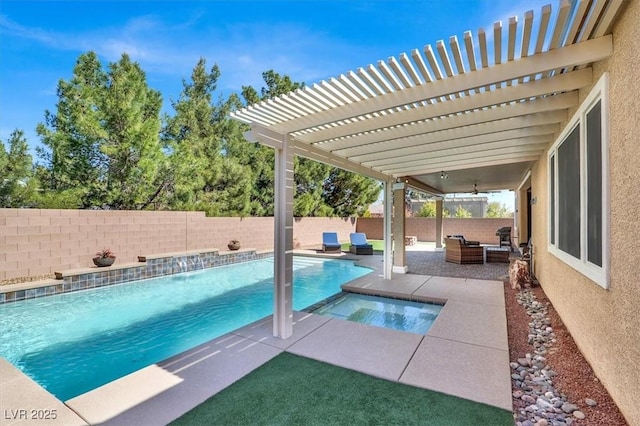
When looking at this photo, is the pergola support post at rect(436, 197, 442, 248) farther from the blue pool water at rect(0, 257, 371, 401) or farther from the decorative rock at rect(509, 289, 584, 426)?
the decorative rock at rect(509, 289, 584, 426)

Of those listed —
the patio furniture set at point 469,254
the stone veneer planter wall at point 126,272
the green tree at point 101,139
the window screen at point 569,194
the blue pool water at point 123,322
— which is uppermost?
the green tree at point 101,139

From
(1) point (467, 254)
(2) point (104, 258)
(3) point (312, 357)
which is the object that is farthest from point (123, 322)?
(1) point (467, 254)

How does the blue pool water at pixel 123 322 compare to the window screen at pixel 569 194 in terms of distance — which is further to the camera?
the blue pool water at pixel 123 322

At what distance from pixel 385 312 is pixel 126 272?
26.7 feet

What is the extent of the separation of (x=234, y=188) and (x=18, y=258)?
8587mm

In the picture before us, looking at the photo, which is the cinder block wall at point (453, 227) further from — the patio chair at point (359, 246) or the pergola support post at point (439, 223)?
the patio chair at point (359, 246)

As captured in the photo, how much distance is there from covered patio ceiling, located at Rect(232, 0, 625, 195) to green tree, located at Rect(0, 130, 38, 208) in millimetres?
9149

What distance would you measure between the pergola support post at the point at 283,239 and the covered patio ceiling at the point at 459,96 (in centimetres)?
37

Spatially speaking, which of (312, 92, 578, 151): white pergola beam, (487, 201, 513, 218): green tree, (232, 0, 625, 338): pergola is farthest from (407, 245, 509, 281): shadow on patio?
(487, 201, 513, 218): green tree

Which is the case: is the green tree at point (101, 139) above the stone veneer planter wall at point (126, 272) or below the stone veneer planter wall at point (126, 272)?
above

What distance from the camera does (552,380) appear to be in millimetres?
3195

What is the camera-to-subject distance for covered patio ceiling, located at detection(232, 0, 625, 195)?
261 centimetres

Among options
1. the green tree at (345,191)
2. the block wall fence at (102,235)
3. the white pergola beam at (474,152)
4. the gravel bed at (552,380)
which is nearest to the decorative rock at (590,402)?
the gravel bed at (552,380)

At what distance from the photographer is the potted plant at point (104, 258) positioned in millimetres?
9172
